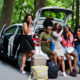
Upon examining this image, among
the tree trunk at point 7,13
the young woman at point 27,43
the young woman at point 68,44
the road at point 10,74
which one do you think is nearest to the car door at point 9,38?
the road at point 10,74

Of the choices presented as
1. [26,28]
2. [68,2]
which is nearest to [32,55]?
[26,28]

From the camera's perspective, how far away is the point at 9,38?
11.1 metres

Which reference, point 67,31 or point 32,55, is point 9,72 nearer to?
point 32,55

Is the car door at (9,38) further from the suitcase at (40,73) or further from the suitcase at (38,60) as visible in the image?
the suitcase at (40,73)

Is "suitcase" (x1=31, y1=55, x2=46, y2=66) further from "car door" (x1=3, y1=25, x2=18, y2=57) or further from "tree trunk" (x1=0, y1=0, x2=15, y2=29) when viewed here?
"tree trunk" (x1=0, y1=0, x2=15, y2=29)

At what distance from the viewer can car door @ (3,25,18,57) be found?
34.7 feet

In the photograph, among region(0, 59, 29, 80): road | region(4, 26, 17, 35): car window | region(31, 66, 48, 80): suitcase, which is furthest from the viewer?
region(4, 26, 17, 35): car window

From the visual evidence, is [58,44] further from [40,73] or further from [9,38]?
[9,38]

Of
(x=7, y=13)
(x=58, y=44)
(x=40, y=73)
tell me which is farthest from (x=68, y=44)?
(x=7, y=13)

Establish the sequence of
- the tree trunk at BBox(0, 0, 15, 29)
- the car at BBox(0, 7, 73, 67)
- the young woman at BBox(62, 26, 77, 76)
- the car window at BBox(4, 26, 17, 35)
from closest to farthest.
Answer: the young woman at BBox(62, 26, 77, 76) → the car at BBox(0, 7, 73, 67) → the car window at BBox(4, 26, 17, 35) → the tree trunk at BBox(0, 0, 15, 29)

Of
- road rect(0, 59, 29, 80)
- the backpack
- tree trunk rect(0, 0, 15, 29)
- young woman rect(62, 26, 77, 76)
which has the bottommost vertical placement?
road rect(0, 59, 29, 80)

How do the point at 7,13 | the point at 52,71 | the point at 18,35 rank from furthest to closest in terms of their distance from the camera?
the point at 7,13 < the point at 18,35 < the point at 52,71

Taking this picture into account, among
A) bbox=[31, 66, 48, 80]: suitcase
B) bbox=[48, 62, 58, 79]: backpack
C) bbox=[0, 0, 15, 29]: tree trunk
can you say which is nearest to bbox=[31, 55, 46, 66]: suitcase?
bbox=[48, 62, 58, 79]: backpack

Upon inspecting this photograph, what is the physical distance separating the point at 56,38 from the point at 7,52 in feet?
9.50
